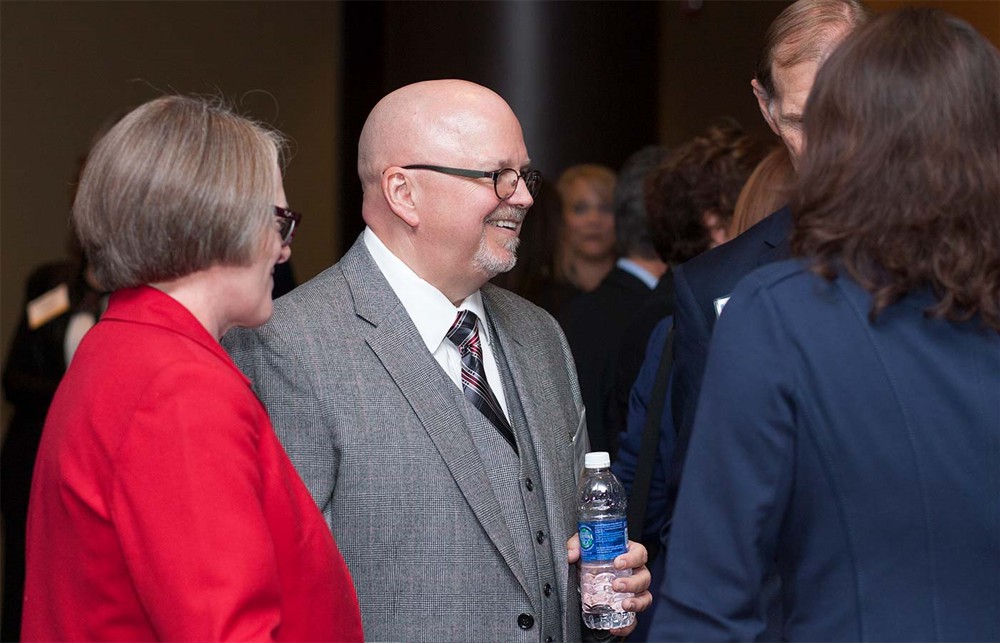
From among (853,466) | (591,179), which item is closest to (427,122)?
(853,466)

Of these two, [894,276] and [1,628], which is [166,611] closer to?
[894,276]

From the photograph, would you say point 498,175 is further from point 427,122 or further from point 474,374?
point 474,374

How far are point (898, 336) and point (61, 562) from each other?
1.14m

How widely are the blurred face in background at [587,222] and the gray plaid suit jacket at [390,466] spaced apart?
113 inches

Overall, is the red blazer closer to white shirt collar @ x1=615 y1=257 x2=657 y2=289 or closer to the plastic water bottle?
the plastic water bottle

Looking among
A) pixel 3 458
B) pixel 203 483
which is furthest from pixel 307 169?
pixel 203 483

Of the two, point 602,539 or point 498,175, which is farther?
point 498,175

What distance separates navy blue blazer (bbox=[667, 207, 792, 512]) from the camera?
2195mm

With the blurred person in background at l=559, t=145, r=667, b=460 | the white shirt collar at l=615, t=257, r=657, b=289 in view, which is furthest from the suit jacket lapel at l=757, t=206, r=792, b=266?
the white shirt collar at l=615, t=257, r=657, b=289

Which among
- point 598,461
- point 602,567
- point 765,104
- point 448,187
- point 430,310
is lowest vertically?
point 602,567

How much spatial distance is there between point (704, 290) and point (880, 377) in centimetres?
75

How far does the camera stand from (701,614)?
1521 mm

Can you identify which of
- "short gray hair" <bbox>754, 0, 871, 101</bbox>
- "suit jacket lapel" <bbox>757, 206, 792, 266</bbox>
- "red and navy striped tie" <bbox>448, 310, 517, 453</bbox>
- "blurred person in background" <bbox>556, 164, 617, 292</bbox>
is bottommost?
"blurred person in background" <bbox>556, 164, 617, 292</bbox>

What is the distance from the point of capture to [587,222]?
503 cm
